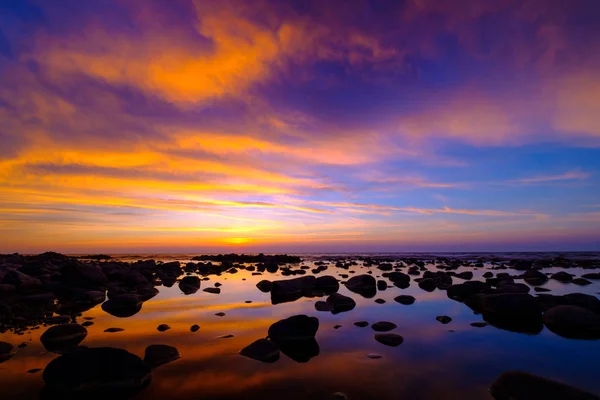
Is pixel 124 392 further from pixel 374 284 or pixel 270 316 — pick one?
pixel 374 284

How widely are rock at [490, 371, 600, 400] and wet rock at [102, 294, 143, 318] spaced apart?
45.7 feet

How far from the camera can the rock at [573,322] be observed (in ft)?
38.1

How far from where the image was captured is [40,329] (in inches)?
466

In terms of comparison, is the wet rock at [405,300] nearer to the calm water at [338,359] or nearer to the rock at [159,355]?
the calm water at [338,359]

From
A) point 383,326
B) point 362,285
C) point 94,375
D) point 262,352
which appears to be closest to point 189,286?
point 362,285

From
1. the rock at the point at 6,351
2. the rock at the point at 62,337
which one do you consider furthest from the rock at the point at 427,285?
the rock at the point at 6,351

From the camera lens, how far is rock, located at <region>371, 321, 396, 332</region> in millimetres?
11931

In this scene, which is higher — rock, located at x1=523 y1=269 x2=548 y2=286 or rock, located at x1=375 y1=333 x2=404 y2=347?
rock, located at x1=523 y1=269 x2=548 y2=286

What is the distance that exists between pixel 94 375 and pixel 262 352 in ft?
12.7

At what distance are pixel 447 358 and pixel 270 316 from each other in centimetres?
759

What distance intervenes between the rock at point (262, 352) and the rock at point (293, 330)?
1438 millimetres

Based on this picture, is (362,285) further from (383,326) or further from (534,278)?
(534,278)

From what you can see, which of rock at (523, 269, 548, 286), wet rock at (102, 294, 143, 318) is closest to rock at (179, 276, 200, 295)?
wet rock at (102, 294, 143, 318)

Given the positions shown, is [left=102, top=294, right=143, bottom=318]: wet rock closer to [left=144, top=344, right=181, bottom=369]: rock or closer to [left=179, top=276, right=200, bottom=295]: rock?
[left=179, top=276, right=200, bottom=295]: rock
